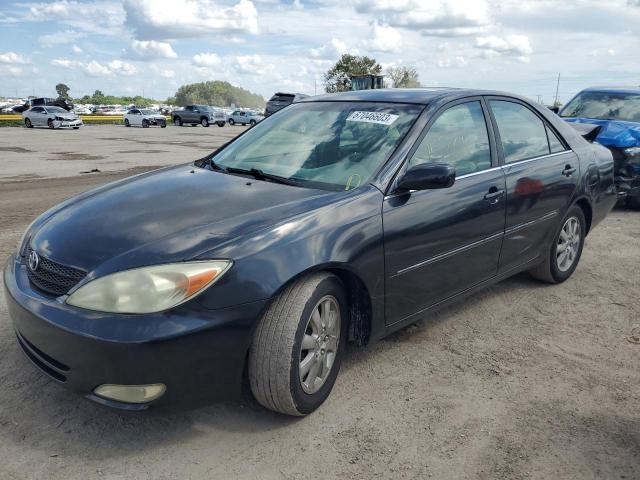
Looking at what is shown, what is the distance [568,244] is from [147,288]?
378 cm

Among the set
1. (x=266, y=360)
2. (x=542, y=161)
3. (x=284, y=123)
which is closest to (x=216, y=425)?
(x=266, y=360)

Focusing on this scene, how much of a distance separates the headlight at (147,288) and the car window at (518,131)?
2.49m

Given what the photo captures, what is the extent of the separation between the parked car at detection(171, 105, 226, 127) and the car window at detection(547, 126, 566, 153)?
3739 cm

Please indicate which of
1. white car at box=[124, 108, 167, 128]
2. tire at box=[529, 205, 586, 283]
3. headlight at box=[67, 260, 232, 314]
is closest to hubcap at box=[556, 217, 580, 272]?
tire at box=[529, 205, 586, 283]

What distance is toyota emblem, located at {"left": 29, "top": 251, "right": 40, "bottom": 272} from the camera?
2.71 metres

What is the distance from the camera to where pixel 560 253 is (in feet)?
15.8

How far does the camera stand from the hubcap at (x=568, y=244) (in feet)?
15.7

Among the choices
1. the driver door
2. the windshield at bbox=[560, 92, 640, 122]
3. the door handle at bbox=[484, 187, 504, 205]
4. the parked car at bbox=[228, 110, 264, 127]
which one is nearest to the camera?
the driver door

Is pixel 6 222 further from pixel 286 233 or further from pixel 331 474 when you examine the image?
pixel 331 474

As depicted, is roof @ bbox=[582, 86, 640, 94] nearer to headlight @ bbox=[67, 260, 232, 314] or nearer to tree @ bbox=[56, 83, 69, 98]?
headlight @ bbox=[67, 260, 232, 314]

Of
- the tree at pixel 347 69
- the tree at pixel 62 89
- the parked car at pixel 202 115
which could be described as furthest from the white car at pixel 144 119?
the tree at pixel 62 89

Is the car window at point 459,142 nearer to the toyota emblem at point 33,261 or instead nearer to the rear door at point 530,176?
the rear door at point 530,176

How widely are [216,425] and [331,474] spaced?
65 centimetres

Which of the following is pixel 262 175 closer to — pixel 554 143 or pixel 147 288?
pixel 147 288
